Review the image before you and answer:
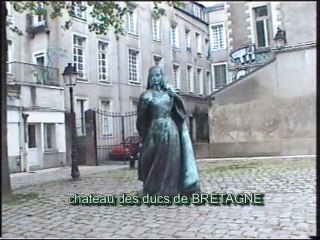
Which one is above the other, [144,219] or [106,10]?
[106,10]

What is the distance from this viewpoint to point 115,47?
20.1 meters

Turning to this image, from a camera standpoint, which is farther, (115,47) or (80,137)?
(115,47)

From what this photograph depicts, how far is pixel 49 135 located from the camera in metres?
16.2

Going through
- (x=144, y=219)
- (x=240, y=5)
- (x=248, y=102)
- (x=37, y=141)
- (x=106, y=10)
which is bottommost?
(x=144, y=219)

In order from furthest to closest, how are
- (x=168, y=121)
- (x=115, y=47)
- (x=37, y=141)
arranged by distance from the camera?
(x=115, y=47)
(x=37, y=141)
(x=168, y=121)

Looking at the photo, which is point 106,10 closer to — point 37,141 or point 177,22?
point 37,141

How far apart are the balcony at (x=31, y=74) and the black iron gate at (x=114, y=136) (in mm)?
2150

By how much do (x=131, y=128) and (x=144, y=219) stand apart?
44.1 feet

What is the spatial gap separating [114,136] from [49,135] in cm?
287

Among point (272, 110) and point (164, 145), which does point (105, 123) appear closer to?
point (272, 110)

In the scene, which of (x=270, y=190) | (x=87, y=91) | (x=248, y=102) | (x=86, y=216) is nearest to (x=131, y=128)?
(x=87, y=91)

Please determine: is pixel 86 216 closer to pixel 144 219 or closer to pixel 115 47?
pixel 144 219

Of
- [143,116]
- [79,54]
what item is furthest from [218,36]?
[143,116]

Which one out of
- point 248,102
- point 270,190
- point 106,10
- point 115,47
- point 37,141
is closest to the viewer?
point 270,190
